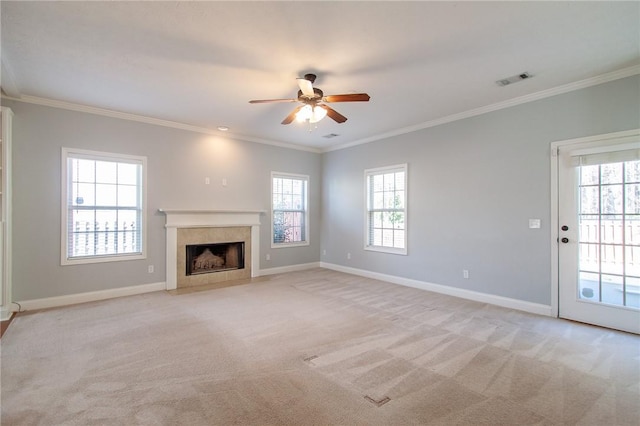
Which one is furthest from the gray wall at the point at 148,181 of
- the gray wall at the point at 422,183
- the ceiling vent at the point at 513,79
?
the ceiling vent at the point at 513,79

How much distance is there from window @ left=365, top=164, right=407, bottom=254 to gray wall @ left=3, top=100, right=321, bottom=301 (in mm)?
1761

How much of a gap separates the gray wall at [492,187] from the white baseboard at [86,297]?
397cm

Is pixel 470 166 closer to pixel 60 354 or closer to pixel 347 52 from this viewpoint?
pixel 347 52

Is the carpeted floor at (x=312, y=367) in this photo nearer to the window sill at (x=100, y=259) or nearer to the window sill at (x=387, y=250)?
the window sill at (x=100, y=259)

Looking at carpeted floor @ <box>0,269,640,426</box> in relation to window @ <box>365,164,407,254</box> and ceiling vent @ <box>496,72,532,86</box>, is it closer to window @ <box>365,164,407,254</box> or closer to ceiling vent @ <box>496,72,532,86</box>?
window @ <box>365,164,407,254</box>

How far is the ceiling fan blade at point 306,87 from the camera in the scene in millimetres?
3070

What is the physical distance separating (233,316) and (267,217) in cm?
287

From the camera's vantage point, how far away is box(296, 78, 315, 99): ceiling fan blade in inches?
121

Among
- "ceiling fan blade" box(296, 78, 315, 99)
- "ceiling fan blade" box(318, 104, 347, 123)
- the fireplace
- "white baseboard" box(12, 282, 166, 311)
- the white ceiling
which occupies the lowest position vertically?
"white baseboard" box(12, 282, 166, 311)

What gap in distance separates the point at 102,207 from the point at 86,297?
4.31 feet

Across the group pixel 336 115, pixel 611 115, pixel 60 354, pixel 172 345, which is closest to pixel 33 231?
pixel 60 354

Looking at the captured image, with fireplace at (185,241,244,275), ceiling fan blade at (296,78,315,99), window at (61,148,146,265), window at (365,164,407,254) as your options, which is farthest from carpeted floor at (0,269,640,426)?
ceiling fan blade at (296,78,315,99)

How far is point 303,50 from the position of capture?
2.87 m

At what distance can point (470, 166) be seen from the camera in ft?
15.1
